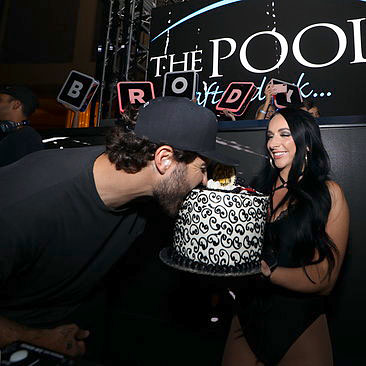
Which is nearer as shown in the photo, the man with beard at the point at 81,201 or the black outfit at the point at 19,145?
the man with beard at the point at 81,201

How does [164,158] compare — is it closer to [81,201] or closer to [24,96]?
[81,201]

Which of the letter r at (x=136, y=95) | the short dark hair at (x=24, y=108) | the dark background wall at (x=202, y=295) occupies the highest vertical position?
the letter r at (x=136, y=95)

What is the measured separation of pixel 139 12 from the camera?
4961 millimetres

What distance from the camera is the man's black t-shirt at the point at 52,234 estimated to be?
850mm

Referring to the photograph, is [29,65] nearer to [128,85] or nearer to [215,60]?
[215,60]

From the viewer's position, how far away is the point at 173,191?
108cm

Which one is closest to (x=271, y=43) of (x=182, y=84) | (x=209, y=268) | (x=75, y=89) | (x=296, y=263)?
(x=182, y=84)

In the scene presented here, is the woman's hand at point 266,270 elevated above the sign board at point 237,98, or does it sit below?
below

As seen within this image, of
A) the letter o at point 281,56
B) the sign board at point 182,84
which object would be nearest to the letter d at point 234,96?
the sign board at point 182,84

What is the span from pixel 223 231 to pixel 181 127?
414mm

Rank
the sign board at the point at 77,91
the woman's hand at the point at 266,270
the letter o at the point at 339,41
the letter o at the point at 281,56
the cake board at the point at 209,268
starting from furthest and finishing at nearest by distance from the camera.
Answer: the letter o at the point at 281,56, the letter o at the point at 339,41, the sign board at the point at 77,91, the woman's hand at the point at 266,270, the cake board at the point at 209,268

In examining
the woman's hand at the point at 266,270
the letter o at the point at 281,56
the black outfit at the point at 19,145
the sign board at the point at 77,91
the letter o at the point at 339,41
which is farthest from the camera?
the letter o at the point at 281,56

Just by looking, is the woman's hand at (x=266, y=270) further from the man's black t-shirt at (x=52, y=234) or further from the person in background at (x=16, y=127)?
the person in background at (x=16, y=127)

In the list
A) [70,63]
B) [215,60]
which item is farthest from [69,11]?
[215,60]
